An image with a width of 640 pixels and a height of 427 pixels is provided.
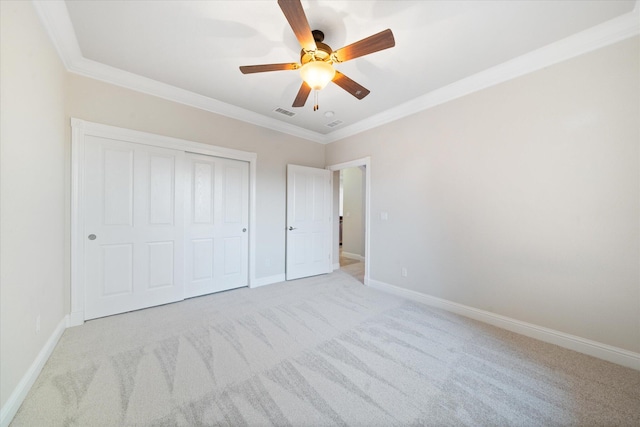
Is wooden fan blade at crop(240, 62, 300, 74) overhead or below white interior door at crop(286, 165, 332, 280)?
overhead

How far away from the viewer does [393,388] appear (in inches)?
62.4

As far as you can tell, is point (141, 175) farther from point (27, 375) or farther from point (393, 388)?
point (393, 388)

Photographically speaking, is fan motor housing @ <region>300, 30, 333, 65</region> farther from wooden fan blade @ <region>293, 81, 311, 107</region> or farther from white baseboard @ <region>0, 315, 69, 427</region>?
white baseboard @ <region>0, 315, 69, 427</region>

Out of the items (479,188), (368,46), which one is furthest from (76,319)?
(479,188)

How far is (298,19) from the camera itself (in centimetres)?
143

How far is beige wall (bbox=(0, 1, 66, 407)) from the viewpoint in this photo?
4.33 ft

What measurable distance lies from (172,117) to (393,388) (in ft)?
12.4

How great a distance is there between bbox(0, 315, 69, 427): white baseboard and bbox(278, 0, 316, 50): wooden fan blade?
276 centimetres

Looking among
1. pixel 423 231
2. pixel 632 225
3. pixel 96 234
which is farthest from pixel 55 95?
pixel 632 225

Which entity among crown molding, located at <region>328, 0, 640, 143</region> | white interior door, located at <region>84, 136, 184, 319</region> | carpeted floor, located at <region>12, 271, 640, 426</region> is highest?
crown molding, located at <region>328, 0, 640, 143</region>

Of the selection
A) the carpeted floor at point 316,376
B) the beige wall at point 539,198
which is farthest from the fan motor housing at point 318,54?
the carpeted floor at point 316,376

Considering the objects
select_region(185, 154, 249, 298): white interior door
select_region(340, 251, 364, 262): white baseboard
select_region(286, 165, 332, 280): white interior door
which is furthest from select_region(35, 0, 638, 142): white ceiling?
select_region(340, 251, 364, 262): white baseboard

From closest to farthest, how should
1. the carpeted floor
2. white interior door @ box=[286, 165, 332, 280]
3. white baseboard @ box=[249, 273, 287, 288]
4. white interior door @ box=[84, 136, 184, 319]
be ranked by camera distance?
the carpeted floor → white interior door @ box=[84, 136, 184, 319] → white baseboard @ box=[249, 273, 287, 288] → white interior door @ box=[286, 165, 332, 280]

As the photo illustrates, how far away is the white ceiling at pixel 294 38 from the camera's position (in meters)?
1.76
